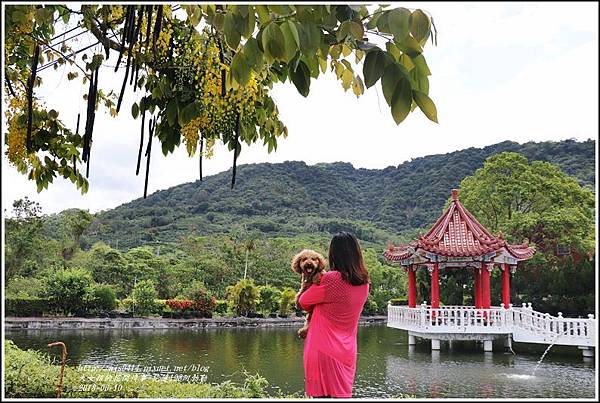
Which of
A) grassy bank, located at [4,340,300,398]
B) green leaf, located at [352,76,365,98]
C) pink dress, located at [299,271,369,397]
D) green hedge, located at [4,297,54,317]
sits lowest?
green hedge, located at [4,297,54,317]

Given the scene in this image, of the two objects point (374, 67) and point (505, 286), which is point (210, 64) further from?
point (505, 286)

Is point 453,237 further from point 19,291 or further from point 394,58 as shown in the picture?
point 19,291

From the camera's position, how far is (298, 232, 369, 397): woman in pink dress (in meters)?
2.04

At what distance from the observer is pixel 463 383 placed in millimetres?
7242

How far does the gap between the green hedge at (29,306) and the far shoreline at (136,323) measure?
13.4 inches

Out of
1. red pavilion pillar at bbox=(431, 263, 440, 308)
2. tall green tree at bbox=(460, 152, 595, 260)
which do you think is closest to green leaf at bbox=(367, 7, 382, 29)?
red pavilion pillar at bbox=(431, 263, 440, 308)

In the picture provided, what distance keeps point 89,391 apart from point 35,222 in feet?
47.1

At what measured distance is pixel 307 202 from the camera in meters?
40.8

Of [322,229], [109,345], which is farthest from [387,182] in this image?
[109,345]

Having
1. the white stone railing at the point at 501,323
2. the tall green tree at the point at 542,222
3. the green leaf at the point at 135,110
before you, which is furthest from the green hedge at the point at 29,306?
the green leaf at the point at 135,110

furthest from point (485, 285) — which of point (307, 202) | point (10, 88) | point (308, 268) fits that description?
point (307, 202)

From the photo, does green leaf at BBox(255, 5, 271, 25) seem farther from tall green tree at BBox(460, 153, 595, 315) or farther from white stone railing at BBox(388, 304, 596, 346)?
tall green tree at BBox(460, 153, 595, 315)

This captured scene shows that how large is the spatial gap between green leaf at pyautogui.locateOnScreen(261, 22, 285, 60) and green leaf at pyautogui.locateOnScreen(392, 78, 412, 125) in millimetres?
215

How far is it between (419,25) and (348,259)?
1174mm
